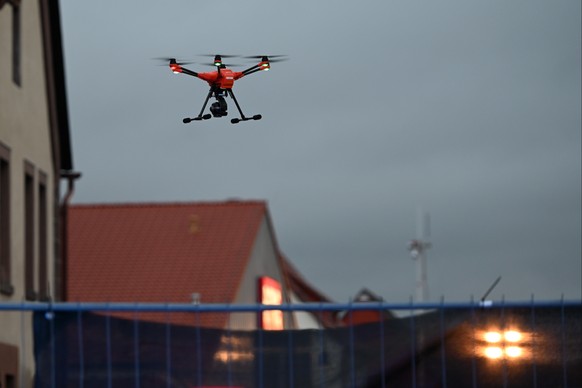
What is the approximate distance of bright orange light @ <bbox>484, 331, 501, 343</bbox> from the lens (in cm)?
1279

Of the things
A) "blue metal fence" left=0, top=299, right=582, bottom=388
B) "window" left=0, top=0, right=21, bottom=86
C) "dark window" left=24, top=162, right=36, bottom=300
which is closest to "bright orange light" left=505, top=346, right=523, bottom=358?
"blue metal fence" left=0, top=299, right=582, bottom=388

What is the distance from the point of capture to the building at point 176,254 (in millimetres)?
53125

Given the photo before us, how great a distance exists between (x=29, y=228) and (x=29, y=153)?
1294mm

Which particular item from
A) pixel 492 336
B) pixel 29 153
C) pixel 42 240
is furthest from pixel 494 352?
pixel 42 240

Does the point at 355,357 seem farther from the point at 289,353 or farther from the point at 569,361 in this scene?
the point at 569,361

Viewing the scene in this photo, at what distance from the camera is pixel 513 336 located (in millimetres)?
12805

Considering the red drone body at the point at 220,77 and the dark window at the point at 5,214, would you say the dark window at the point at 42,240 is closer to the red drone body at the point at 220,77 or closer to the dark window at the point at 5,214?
the dark window at the point at 5,214

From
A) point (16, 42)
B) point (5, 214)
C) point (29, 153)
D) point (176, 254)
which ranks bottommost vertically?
point (5, 214)

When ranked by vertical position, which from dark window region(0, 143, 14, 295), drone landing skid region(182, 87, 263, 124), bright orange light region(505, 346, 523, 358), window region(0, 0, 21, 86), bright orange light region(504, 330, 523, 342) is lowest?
bright orange light region(505, 346, 523, 358)

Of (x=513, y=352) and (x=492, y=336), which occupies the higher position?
(x=492, y=336)

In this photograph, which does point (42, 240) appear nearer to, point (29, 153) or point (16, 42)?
point (29, 153)

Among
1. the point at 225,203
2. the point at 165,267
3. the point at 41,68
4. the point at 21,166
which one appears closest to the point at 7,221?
the point at 21,166

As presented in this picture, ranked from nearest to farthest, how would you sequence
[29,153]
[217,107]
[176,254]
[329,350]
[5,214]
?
[217,107] < [329,350] < [5,214] < [29,153] < [176,254]

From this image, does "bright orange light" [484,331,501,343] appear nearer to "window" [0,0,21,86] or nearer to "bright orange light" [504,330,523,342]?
"bright orange light" [504,330,523,342]
